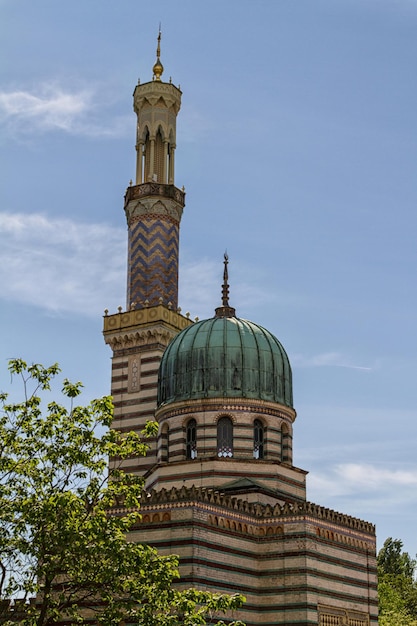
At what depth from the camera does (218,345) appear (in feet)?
132

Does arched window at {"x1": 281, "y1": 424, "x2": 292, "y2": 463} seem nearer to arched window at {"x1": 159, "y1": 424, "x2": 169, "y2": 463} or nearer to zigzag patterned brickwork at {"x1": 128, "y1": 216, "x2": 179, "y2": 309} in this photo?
arched window at {"x1": 159, "y1": 424, "x2": 169, "y2": 463}

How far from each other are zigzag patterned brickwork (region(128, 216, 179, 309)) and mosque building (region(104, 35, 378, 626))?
0.06 m

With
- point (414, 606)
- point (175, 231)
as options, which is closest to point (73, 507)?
point (175, 231)

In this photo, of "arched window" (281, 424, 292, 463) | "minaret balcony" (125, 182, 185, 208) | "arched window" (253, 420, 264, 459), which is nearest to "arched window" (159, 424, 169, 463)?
"arched window" (253, 420, 264, 459)

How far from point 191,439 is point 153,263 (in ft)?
44.6

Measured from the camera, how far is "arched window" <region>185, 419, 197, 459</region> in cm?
3881

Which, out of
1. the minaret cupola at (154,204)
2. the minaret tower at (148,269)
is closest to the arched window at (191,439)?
the minaret tower at (148,269)

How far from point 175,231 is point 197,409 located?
1485 cm

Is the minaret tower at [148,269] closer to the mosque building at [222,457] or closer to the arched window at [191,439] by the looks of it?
the mosque building at [222,457]

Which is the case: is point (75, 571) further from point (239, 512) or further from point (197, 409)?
point (197, 409)

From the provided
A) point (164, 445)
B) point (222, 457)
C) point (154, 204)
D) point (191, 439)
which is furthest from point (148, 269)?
point (222, 457)

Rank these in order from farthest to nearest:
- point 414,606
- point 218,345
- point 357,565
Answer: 1. point 414,606
2. point 218,345
3. point 357,565

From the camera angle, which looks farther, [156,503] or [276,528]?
[276,528]

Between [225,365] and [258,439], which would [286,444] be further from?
[225,365]
